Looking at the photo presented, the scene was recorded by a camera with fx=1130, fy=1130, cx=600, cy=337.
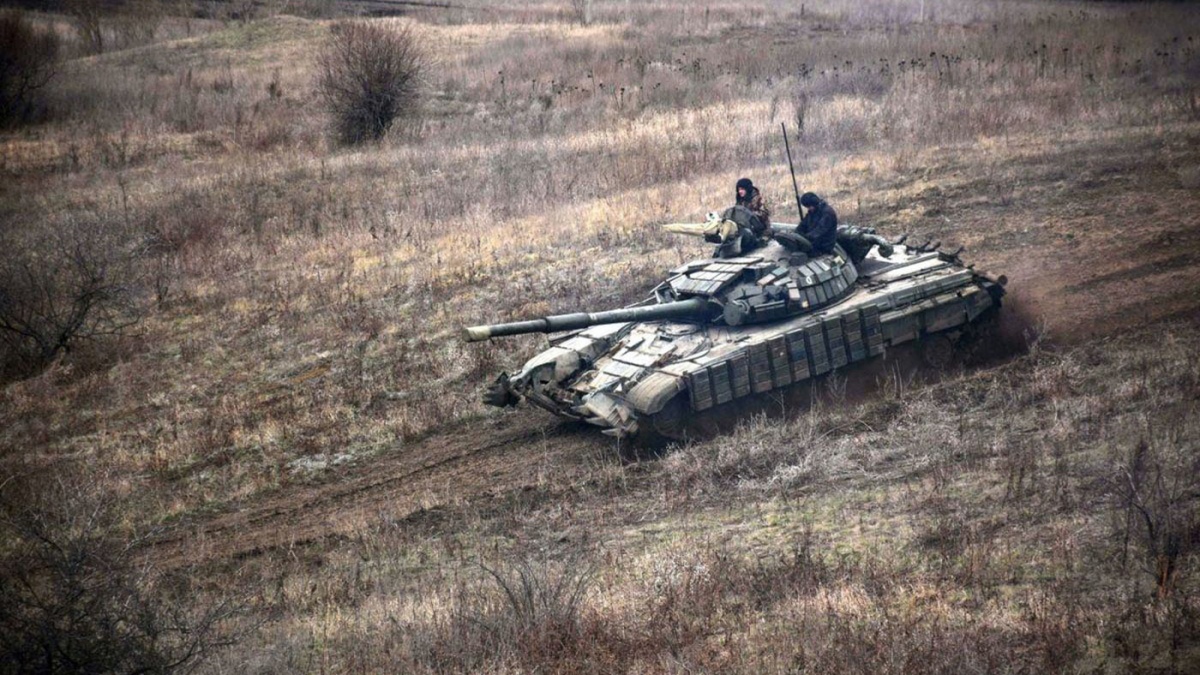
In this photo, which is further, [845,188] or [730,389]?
[845,188]

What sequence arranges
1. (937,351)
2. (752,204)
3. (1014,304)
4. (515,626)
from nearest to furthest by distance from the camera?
(515,626), (937,351), (752,204), (1014,304)

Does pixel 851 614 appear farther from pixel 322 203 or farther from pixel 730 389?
pixel 322 203

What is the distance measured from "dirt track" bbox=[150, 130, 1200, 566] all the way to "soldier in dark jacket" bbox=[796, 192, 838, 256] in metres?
3.45

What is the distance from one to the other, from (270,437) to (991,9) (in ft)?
101

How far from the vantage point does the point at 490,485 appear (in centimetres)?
1299

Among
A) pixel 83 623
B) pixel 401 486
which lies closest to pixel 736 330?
pixel 401 486

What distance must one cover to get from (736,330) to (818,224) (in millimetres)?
1906

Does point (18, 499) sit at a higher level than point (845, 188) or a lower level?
lower

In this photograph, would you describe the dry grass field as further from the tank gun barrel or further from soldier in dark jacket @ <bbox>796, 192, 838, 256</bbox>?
soldier in dark jacket @ <bbox>796, 192, 838, 256</bbox>

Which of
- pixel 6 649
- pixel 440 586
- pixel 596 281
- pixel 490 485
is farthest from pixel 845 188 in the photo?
pixel 6 649

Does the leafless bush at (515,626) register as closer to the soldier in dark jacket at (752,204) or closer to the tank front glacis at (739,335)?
the tank front glacis at (739,335)

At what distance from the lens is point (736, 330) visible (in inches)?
549

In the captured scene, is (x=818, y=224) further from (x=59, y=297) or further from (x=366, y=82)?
(x=366, y=82)

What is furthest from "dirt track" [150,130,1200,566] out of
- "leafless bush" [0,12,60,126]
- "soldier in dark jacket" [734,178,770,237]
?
"leafless bush" [0,12,60,126]
